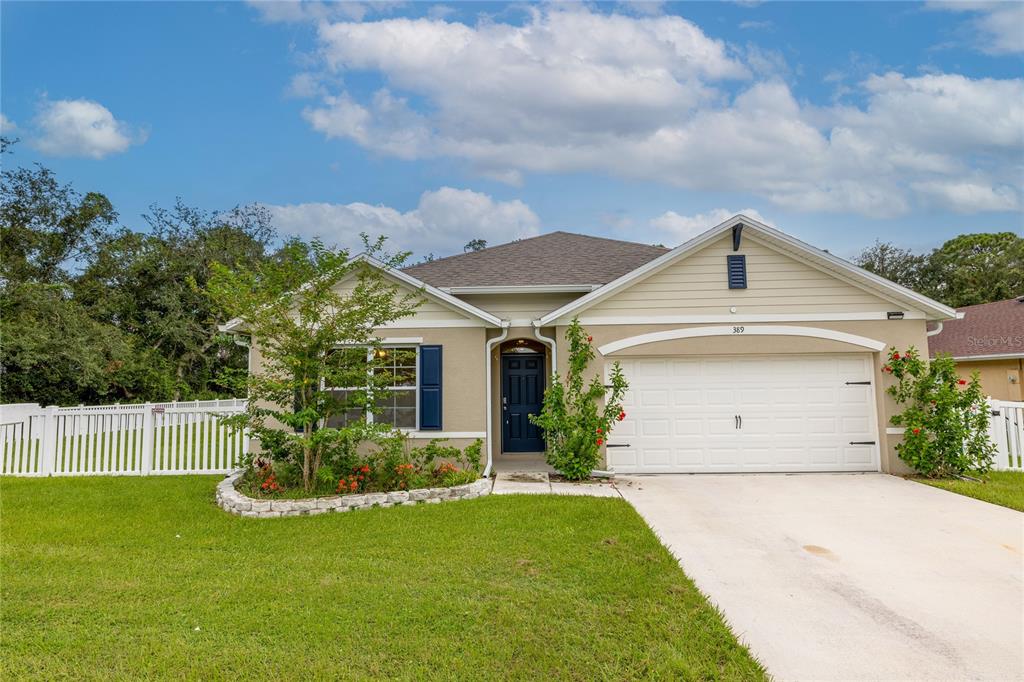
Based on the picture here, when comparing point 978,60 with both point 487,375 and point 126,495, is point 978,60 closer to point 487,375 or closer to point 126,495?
point 487,375

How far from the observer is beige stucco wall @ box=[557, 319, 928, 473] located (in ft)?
27.7

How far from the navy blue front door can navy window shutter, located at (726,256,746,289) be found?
400cm

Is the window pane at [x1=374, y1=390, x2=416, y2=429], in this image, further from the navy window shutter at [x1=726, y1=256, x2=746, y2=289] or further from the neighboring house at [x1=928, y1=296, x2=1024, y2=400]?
the neighboring house at [x1=928, y1=296, x2=1024, y2=400]

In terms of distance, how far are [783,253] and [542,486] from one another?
5.83 m

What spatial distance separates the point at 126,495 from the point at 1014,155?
71.5ft

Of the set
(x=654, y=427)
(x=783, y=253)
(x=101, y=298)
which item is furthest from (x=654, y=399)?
(x=101, y=298)

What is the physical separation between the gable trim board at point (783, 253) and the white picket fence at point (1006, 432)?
2036 millimetres

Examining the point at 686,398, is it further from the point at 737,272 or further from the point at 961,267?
the point at 961,267

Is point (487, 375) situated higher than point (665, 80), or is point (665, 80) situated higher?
point (665, 80)

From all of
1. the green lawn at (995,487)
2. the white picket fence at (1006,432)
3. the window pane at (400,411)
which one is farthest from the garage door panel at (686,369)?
the white picket fence at (1006,432)

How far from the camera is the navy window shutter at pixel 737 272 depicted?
876cm

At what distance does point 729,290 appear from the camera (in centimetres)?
879

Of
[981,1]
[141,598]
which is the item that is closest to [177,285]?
[141,598]

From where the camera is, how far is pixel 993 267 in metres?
28.5
